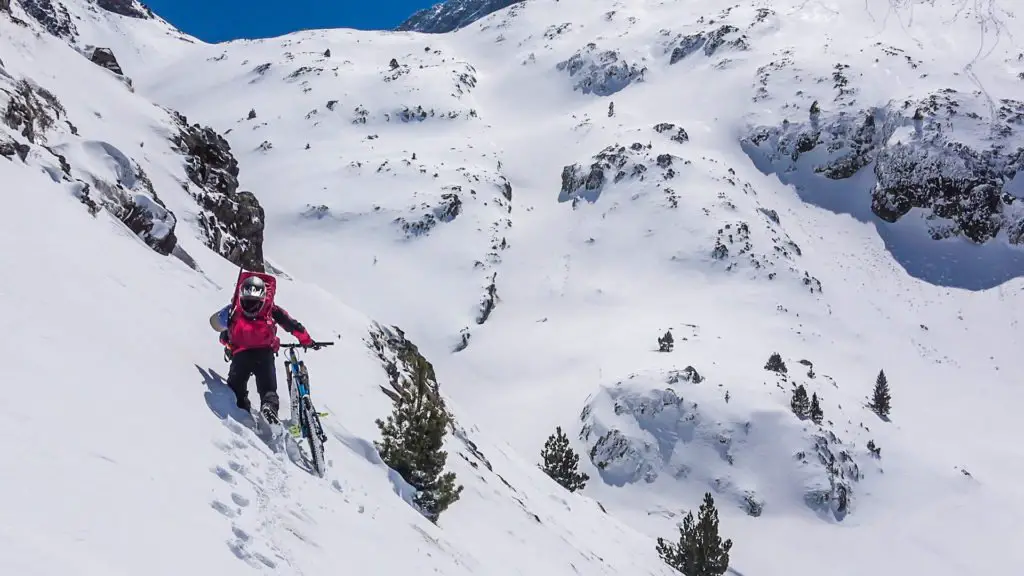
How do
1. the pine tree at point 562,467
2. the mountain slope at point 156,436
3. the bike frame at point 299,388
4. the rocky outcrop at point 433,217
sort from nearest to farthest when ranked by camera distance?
the mountain slope at point 156,436, the bike frame at point 299,388, the pine tree at point 562,467, the rocky outcrop at point 433,217

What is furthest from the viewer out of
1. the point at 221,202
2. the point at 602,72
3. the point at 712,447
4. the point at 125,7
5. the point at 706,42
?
the point at 125,7

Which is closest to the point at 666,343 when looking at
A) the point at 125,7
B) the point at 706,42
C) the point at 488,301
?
the point at 488,301

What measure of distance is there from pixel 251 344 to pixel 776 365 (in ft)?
157

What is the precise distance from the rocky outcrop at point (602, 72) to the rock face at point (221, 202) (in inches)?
3215

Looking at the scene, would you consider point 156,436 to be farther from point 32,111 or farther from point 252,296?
point 32,111

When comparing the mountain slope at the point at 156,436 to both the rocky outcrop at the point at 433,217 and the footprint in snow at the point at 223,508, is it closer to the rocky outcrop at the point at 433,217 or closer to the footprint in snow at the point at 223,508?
the footprint in snow at the point at 223,508

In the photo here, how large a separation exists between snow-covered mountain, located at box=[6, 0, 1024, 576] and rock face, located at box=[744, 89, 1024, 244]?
0.37 metres

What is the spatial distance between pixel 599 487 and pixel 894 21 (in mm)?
→ 96346

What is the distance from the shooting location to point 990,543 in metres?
40.1

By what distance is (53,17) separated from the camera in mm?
113938

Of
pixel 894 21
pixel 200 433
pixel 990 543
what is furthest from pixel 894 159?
pixel 200 433

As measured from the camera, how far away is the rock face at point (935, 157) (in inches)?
2936

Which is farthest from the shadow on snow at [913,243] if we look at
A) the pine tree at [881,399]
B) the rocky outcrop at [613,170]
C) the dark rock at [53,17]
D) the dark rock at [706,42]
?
the dark rock at [53,17]

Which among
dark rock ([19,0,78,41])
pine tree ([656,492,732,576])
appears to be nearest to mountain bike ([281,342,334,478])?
pine tree ([656,492,732,576])
